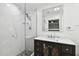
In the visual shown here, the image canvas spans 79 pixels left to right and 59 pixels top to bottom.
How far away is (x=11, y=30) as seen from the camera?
970 millimetres

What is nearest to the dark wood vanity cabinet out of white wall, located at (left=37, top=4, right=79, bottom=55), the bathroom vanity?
the bathroom vanity

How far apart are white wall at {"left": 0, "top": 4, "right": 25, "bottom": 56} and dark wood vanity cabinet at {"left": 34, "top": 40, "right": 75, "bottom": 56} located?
12.4 inches

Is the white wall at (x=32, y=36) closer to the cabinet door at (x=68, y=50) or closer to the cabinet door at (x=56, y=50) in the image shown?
the cabinet door at (x=56, y=50)

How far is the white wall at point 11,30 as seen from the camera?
875mm

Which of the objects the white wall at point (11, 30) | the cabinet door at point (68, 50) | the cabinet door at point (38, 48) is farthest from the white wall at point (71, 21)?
the white wall at point (11, 30)

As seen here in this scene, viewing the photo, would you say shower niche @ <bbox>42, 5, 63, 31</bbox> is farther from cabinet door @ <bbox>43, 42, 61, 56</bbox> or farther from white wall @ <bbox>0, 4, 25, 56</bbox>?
white wall @ <bbox>0, 4, 25, 56</bbox>

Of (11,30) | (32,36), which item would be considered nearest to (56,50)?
(32,36)

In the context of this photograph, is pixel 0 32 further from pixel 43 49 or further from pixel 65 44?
pixel 65 44

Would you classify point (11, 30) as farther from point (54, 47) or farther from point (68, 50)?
point (68, 50)

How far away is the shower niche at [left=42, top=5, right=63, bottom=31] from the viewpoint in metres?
1.05

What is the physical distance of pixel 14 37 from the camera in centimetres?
102

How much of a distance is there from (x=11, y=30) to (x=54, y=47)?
32.6 inches

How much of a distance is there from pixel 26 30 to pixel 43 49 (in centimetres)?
53

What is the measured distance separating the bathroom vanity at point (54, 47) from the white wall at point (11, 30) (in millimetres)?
325
